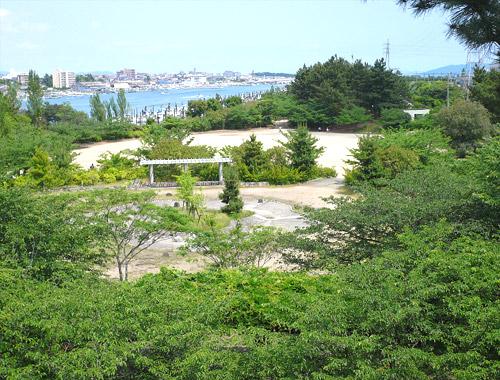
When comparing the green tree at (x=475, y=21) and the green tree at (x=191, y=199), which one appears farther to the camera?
the green tree at (x=191, y=199)

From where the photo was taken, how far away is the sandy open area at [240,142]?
3391cm

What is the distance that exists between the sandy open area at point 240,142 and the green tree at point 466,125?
6.00 meters

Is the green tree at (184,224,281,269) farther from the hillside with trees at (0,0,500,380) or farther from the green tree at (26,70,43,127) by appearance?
the green tree at (26,70,43,127)

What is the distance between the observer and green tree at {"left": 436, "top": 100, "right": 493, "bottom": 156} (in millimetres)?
28922

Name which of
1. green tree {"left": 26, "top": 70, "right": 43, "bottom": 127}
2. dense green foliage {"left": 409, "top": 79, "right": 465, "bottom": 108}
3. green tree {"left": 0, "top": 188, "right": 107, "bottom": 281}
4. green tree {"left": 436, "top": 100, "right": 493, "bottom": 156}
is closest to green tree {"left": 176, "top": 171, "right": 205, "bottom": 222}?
green tree {"left": 0, "top": 188, "right": 107, "bottom": 281}

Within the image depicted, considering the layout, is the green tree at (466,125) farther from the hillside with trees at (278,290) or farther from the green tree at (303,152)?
the hillside with trees at (278,290)

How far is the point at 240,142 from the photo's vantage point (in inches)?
1603

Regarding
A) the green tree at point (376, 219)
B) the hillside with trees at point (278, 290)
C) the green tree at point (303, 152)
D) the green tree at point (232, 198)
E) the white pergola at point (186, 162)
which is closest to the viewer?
the hillside with trees at point (278, 290)

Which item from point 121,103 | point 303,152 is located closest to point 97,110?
point 121,103

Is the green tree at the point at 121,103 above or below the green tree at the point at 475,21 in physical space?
below

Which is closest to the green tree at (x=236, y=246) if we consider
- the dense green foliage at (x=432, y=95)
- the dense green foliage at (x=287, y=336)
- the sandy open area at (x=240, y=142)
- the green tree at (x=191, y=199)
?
the dense green foliage at (x=287, y=336)

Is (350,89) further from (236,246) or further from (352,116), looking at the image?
(236,246)

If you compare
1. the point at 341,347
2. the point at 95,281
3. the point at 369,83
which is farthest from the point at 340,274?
the point at 369,83

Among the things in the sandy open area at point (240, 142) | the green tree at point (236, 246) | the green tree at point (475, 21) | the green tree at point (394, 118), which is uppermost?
the green tree at point (475, 21)
